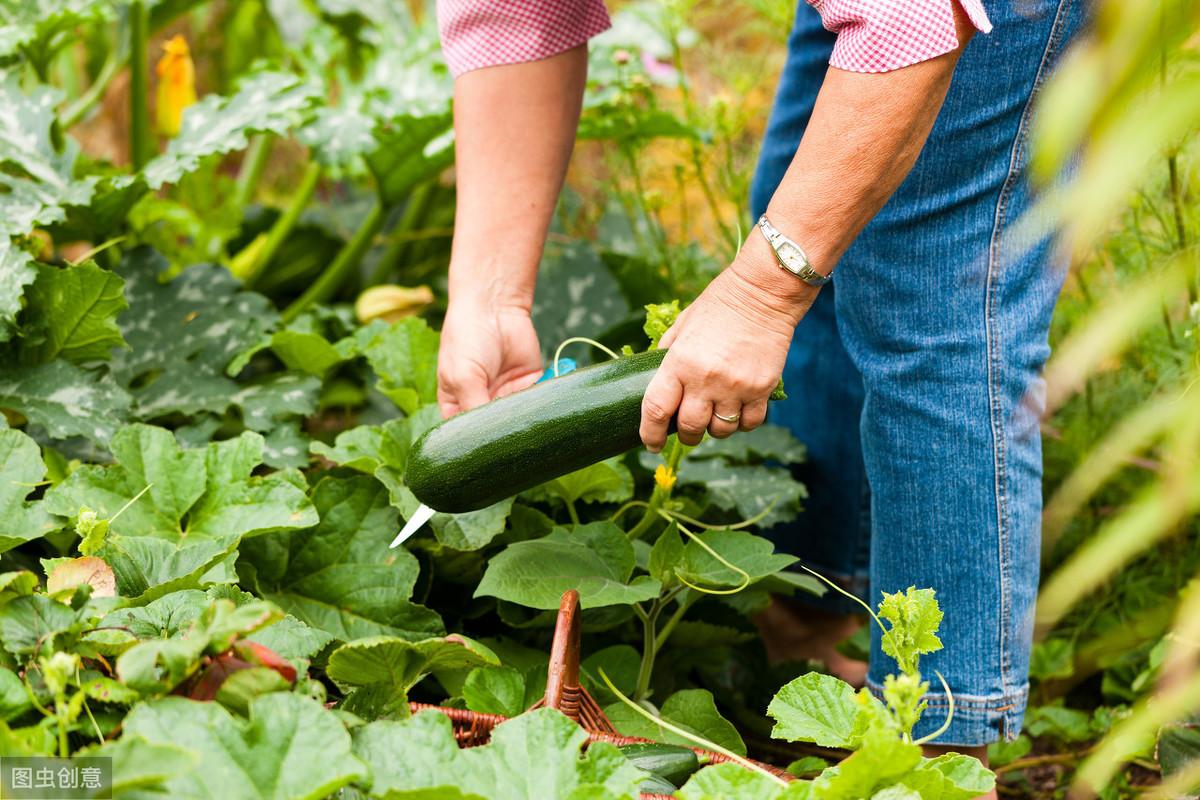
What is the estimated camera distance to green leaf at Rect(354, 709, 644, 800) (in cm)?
95

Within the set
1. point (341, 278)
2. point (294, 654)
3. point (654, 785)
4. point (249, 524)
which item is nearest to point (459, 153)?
point (249, 524)

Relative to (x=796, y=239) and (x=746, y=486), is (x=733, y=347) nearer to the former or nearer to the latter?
(x=796, y=239)

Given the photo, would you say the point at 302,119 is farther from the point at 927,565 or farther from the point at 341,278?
the point at 927,565

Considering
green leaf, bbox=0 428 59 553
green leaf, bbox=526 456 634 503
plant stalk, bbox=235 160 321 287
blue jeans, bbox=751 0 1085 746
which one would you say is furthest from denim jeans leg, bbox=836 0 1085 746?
plant stalk, bbox=235 160 321 287

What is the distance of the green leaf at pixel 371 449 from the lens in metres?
1.57

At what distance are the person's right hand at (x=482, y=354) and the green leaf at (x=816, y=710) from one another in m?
0.54

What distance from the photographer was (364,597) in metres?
1.48

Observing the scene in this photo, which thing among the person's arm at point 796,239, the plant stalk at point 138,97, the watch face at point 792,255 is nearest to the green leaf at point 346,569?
the person's arm at point 796,239

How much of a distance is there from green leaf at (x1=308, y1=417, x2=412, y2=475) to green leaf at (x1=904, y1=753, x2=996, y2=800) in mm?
827

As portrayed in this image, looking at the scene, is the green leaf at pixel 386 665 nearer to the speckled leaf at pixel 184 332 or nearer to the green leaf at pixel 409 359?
the green leaf at pixel 409 359

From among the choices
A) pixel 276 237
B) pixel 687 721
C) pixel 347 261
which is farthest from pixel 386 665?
pixel 276 237

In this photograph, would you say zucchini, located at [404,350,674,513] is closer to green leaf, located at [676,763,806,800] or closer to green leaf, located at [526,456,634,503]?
green leaf, located at [526,456,634,503]

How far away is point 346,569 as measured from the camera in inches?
59.3

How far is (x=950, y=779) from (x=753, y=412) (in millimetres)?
403
